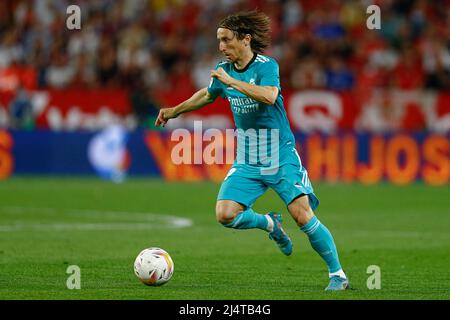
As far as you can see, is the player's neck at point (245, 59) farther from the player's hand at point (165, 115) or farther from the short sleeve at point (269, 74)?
the player's hand at point (165, 115)

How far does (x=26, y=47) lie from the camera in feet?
89.5

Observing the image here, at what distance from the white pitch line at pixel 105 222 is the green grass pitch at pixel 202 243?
15mm

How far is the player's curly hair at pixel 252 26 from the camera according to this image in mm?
9555

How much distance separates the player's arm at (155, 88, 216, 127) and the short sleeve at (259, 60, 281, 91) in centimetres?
69

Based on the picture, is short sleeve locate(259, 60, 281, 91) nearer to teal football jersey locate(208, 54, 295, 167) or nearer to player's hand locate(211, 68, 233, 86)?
teal football jersey locate(208, 54, 295, 167)

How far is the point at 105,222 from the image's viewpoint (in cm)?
1628

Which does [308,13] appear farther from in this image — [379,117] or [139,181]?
[139,181]

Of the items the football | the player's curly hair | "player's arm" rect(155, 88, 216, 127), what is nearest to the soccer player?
the player's curly hair

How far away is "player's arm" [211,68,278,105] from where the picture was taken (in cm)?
912

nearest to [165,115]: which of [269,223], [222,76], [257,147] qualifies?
[257,147]

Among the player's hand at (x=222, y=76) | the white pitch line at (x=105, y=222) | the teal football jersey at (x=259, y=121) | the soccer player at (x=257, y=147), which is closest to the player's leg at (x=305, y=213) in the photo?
the soccer player at (x=257, y=147)

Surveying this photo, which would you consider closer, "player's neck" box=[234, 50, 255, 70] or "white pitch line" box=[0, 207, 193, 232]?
"player's neck" box=[234, 50, 255, 70]

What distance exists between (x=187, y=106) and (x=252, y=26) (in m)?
0.99
